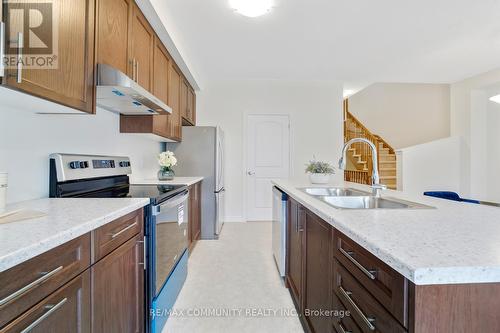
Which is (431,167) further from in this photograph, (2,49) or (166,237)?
(2,49)

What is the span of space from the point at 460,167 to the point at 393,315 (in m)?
5.55

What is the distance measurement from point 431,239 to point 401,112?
729 cm

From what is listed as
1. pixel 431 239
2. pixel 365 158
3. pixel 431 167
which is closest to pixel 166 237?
pixel 431 239

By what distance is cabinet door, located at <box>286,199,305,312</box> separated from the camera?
1.75 m

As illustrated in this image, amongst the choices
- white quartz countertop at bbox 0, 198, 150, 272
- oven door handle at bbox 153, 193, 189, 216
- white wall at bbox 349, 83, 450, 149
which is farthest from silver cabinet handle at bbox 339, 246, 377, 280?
white wall at bbox 349, 83, 450, 149

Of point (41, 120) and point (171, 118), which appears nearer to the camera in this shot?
point (41, 120)

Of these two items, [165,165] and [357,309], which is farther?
[165,165]

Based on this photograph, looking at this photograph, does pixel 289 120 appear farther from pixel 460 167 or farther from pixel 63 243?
pixel 63 243

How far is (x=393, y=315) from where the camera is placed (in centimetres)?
68

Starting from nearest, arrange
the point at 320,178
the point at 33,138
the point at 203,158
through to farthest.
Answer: the point at 33,138
the point at 320,178
the point at 203,158

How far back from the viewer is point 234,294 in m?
2.13

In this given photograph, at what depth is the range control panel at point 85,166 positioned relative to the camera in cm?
156

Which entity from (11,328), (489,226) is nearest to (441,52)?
(489,226)

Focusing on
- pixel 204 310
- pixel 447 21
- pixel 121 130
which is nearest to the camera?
pixel 204 310
